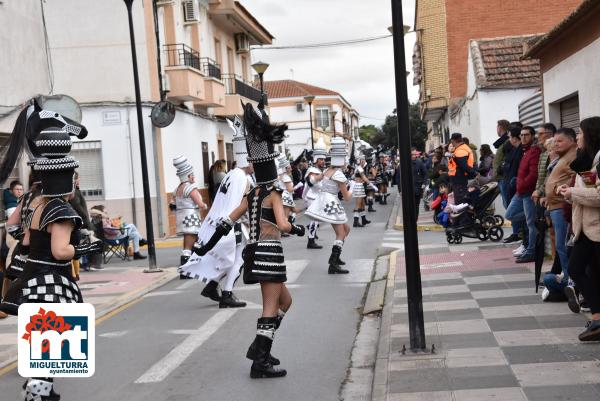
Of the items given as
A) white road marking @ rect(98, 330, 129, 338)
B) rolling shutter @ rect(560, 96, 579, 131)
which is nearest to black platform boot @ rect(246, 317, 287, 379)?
white road marking @ rect(98, 330, 129, 338)

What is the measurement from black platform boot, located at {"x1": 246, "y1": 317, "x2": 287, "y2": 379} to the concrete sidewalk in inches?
35.6

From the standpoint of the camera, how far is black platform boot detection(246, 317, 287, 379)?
23.2ft

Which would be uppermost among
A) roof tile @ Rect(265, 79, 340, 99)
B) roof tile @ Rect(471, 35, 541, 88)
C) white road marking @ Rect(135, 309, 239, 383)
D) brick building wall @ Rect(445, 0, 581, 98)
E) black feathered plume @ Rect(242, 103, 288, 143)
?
roof tile @ Rect(265, 79, 340, 99)

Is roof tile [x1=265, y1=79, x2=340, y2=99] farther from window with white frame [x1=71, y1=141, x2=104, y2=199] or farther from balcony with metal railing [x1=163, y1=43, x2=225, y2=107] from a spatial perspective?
window with white frame [x1=71, y1=141, x2=104, y2=199]

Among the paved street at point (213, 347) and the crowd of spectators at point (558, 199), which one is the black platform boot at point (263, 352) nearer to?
the paved street at point (213, 347)

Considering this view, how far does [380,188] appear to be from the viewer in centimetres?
3328

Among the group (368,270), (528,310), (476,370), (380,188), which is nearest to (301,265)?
(368,270)

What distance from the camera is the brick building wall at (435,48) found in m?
34.7

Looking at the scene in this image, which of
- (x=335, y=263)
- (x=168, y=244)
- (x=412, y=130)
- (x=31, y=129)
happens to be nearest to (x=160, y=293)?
(x=335, y=263)

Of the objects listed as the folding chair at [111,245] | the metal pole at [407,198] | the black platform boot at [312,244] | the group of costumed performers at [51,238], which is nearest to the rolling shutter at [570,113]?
the black platform boot at [312,244]

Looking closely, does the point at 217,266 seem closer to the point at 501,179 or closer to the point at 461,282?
the point at 461,282

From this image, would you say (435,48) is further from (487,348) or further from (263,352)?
(263,352)

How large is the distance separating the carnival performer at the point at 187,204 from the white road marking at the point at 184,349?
3780 millimetres

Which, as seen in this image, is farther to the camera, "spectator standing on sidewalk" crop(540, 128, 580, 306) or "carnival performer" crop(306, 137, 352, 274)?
"carnival performer" crop(306, 137, 352, 274)
